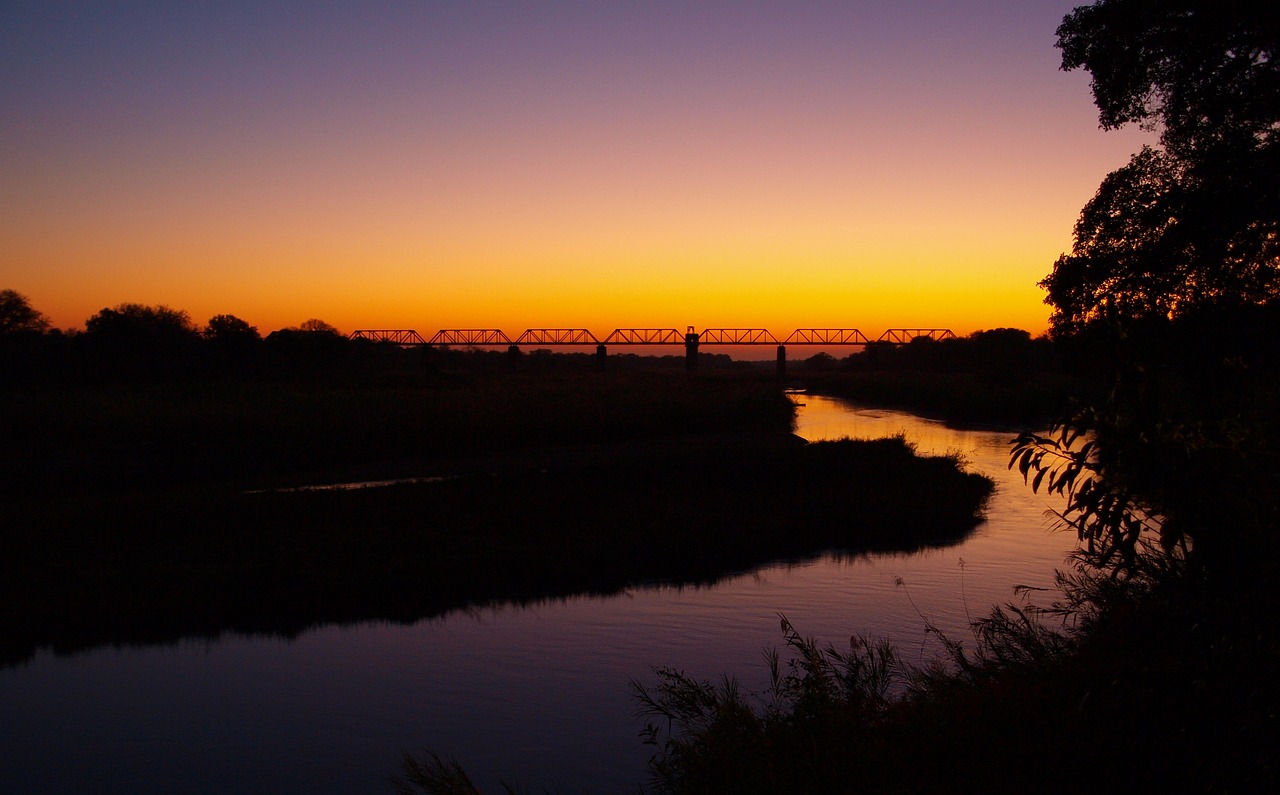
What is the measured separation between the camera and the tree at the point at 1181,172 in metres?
11.1

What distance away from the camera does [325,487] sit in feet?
80.3

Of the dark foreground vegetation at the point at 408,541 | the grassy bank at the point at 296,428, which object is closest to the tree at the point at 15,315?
the grassy bank at the point at 296,428

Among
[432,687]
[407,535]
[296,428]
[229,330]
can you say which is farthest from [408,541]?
[229,330]

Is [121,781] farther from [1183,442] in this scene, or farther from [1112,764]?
[1183,442]

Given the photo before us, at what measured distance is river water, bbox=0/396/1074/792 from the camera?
8633 millimetres

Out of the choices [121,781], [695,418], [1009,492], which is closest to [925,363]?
[695,418]

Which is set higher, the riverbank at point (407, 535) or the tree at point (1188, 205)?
the tree at point (1188, 205)

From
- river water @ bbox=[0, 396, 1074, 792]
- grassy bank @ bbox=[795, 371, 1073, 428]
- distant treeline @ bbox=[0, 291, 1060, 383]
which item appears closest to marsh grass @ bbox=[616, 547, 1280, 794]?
river water @ bbox=[0, 396, 1074, 792]

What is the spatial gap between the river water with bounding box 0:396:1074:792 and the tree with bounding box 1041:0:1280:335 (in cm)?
503

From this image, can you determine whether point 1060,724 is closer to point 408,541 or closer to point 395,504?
point 408,541

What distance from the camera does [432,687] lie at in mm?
10602

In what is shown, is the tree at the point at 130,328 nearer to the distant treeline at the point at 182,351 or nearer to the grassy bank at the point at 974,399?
the distant treeline at the point at 182,351

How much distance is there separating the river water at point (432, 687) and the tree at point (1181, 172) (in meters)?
5.03

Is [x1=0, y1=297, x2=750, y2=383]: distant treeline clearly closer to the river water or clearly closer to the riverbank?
the riverbank
